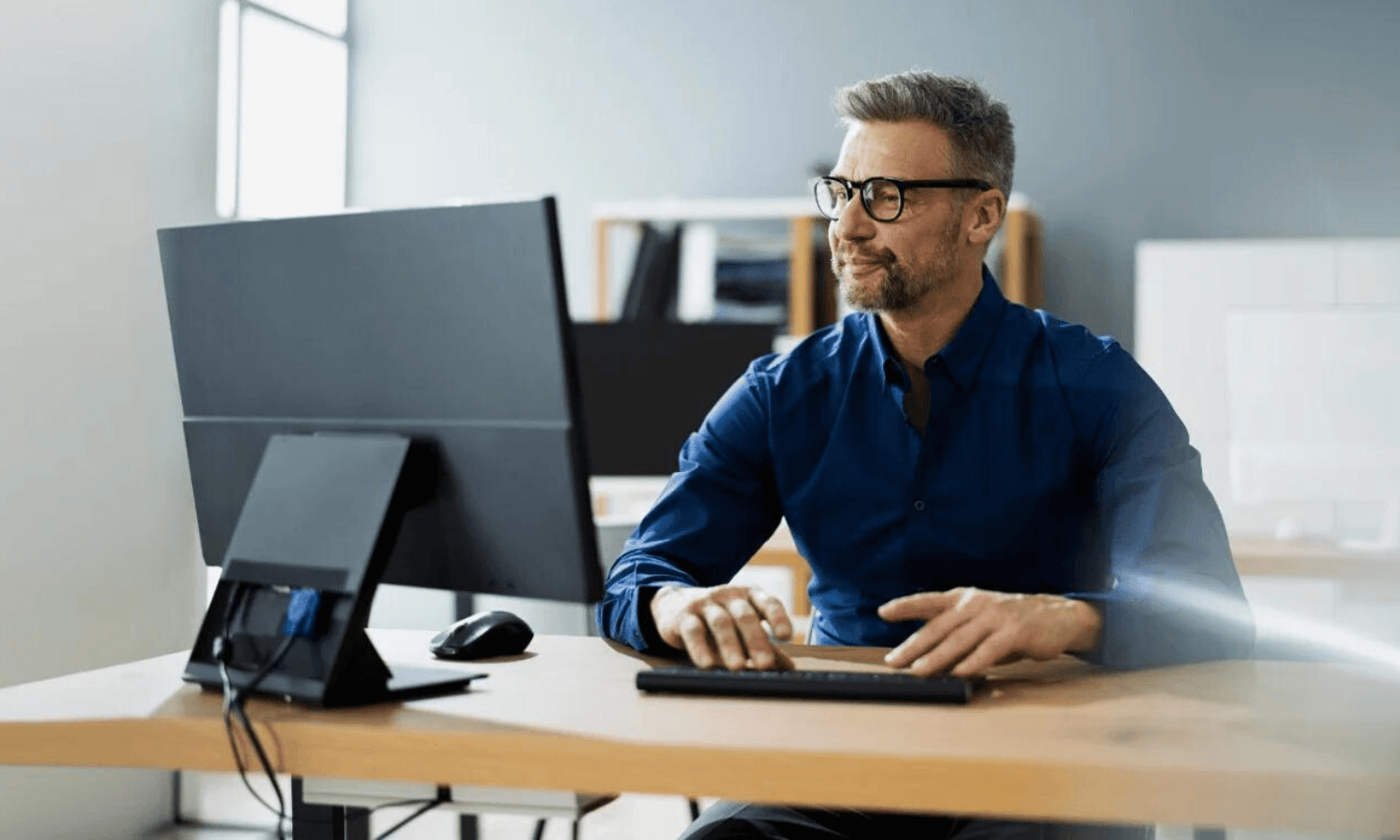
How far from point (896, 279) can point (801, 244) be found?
9.81 ft

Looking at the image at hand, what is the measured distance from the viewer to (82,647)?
3.29 metres

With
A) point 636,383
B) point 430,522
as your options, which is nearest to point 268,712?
point 430,522

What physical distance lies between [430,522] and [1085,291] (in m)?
4.13

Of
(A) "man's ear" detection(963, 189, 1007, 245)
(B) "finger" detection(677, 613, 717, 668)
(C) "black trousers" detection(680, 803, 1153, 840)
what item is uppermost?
(A) "man's ear" detection(963, 189, 1007, 245)

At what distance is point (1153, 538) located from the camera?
1.58 metres

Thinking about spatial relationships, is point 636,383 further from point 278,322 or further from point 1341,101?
point 1341,101

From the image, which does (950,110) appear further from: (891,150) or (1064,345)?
(1064,345)

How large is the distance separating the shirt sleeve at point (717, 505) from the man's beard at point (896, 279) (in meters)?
0.16

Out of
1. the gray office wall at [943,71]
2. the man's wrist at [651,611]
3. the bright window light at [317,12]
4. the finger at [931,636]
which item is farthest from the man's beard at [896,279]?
the bright window light at [317,12]

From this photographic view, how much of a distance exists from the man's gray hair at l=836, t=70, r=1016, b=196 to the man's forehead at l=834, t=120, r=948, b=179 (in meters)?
0.01

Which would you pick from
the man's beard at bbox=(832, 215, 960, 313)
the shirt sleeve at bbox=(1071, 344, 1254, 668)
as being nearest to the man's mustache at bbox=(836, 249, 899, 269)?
Answer: the man's beard at bbox=(832, 215, 960, 313)

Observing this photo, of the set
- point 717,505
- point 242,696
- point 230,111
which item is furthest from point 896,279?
point 230,111

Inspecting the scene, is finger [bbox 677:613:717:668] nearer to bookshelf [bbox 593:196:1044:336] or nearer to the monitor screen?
the monitor screen

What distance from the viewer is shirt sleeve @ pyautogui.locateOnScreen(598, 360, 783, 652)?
170 centimetres
